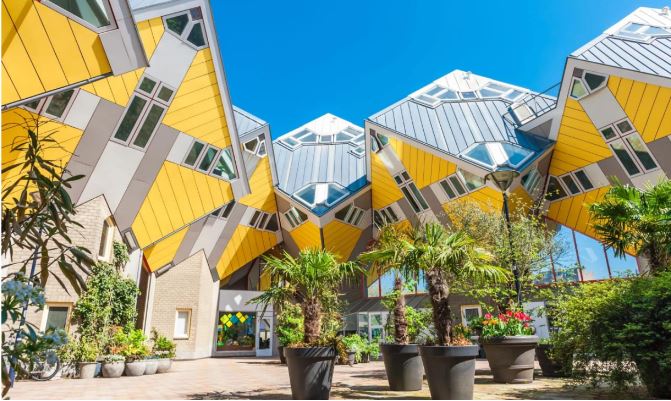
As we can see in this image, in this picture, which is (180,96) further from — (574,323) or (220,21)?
(574,323)

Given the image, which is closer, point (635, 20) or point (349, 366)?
point (349, 366)

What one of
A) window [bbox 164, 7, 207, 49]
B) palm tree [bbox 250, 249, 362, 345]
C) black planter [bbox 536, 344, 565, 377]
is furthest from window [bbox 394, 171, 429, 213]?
palm tree [bbox 250, 249, 362, 345]

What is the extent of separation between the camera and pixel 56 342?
331 centimetres

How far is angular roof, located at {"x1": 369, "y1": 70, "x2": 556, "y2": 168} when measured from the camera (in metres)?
19.2

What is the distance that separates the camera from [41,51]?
8.18 metres

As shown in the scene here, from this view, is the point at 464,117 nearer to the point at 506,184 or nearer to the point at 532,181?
the point at 532,181

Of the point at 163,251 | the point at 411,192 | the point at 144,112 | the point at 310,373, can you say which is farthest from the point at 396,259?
the point at 163,251

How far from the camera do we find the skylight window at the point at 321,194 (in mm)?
22364

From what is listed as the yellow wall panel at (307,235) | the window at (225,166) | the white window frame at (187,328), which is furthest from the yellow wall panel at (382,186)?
the white window frame at (187,328)

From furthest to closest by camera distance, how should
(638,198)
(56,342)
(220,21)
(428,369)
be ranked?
(220,21), (638,198), (428,369), (56,342)

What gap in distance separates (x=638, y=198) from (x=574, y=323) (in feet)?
9.80

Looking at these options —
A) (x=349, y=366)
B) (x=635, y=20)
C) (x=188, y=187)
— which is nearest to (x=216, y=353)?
(x=349, y=366)

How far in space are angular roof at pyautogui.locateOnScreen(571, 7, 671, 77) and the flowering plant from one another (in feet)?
36.2

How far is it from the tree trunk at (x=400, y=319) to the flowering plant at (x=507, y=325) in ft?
5.81
